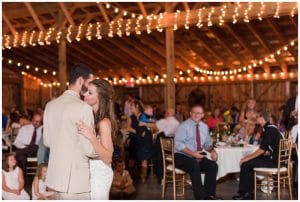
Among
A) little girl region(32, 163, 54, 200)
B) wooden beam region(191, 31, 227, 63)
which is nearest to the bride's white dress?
little girl region(32, 163, 54, 200)

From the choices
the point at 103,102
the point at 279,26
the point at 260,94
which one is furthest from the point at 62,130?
the point at 260,94

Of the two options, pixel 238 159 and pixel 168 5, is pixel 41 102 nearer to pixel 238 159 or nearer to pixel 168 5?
pixel 168 5

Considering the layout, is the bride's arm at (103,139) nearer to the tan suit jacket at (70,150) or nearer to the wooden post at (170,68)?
the tan suit jacket at (70,150)

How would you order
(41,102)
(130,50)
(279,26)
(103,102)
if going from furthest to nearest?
(41,102)
(130,50)
(279,26)
(103,102)

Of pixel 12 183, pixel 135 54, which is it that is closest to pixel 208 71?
pixel 135 54

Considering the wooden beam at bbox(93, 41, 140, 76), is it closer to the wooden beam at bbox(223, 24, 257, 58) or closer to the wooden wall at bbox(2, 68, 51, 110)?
the wooden beam at bbox(223, 24, 257, 58)

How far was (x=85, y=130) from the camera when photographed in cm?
256

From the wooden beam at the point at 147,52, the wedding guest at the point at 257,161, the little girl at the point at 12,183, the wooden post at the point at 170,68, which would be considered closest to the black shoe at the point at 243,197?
the wedding guest at the point at 257,161

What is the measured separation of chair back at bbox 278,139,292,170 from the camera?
5961 mm

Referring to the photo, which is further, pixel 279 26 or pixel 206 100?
pixel 206 100

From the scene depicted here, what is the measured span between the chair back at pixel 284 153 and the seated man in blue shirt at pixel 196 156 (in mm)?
762

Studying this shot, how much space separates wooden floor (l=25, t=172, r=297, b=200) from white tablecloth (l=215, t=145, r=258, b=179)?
1.04 ft

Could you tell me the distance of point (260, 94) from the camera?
52.2ft

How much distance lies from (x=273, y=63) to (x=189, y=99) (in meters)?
3.70
